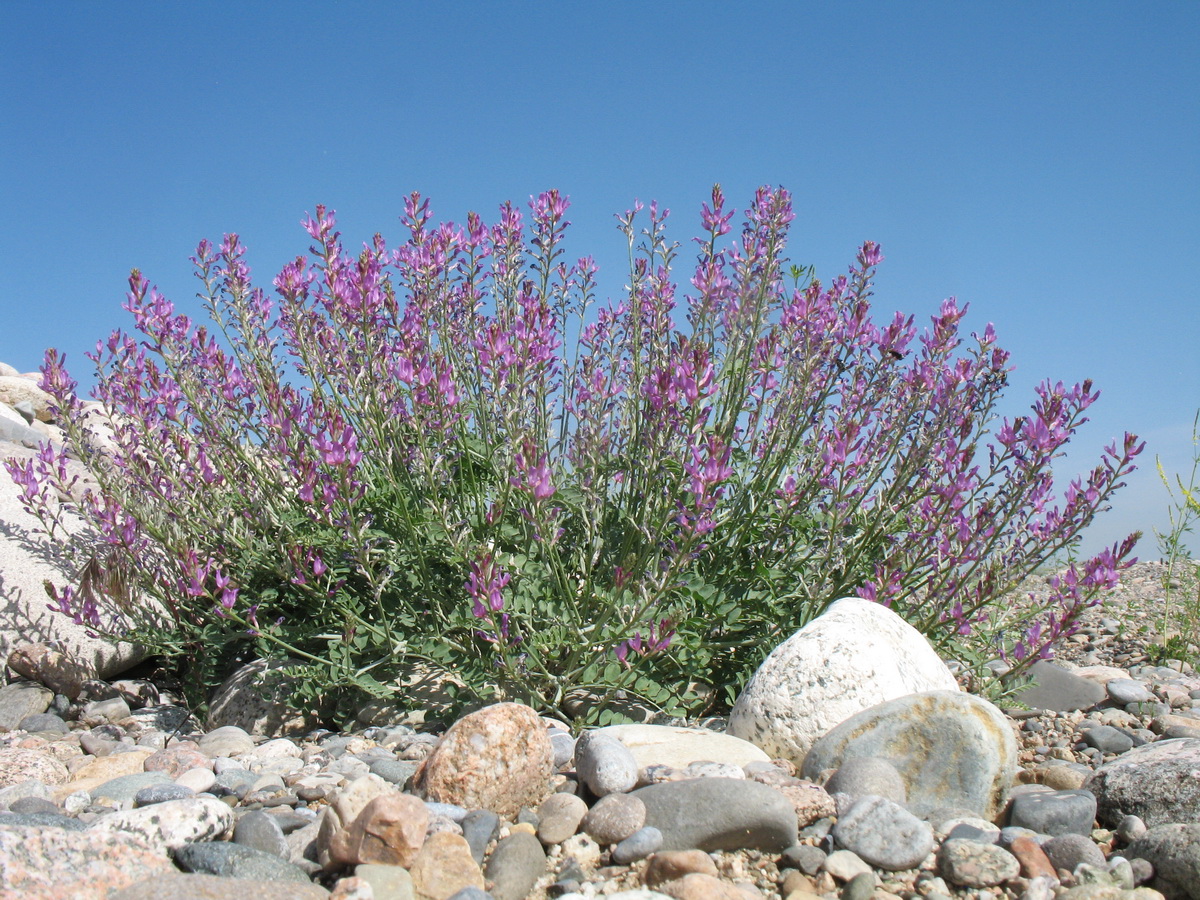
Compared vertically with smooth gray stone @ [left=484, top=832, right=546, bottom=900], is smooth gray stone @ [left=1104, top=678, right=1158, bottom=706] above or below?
above

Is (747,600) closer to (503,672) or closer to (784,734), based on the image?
(784,734)

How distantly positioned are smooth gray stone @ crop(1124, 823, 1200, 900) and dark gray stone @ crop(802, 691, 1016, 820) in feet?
1.99

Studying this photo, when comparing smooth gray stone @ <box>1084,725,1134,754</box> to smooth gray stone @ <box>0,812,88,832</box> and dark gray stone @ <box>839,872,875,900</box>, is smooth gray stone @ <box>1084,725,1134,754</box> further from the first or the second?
smooth gray stone @ <box>0,812,88,832</box>

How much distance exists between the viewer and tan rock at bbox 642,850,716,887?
8.98 feet

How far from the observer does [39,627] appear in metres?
5.85

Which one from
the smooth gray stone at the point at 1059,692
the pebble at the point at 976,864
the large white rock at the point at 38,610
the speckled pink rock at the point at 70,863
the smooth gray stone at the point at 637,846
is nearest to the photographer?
the speckled pink rock at the point at 70,863

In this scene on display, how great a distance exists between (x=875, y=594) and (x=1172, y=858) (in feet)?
6.11

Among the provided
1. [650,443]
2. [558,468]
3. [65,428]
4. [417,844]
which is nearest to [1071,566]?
[650,443]

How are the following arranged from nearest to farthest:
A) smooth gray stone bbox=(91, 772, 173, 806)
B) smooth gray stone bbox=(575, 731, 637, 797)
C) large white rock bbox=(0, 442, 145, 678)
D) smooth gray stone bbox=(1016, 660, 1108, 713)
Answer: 1. smooth gray stone bbox=(575, 731, 637, 797)
2. smooth gray stone bbox=(91, 772, 173, 806)
3. smooth gray stone bbox=(1016, 660, 1108, 713)
4. large white rock bbox=(0, 442, 145, 678)

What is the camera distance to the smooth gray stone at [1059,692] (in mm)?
5352

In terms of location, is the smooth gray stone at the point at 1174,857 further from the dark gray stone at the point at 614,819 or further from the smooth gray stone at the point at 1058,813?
the dark gray stone at the point at 614,819

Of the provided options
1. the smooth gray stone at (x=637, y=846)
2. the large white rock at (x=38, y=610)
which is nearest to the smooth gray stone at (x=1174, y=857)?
the smooth gray stone at (x=637, y=846)

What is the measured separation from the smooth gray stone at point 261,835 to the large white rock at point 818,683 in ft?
6.59

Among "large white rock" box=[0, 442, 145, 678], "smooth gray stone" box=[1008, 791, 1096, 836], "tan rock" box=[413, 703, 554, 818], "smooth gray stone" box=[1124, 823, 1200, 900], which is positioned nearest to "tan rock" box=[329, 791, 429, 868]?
"tan rock" box=[413, 703, 554, 818]
